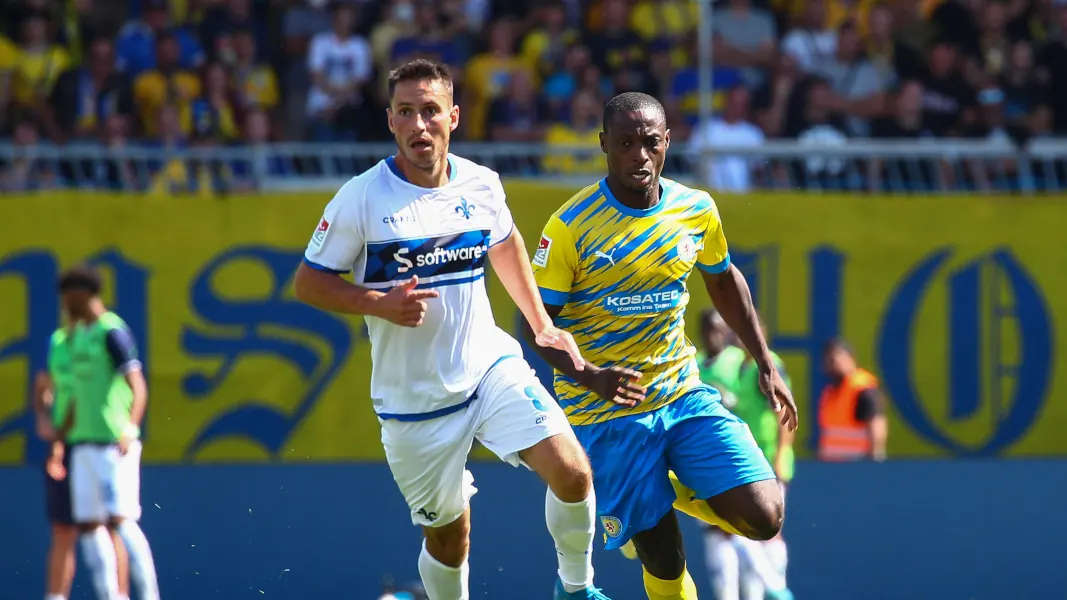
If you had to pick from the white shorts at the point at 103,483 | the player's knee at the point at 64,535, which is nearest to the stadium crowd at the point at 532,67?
the white shorts at the point at 103,483

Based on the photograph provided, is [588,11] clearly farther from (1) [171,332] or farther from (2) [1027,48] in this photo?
(1) [171,332]

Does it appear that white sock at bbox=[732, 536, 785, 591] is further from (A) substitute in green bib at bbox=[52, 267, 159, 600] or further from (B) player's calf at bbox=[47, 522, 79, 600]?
(B) player's calf at bbox=[47, 522, 79, 600]

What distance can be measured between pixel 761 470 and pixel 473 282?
155 centimetres

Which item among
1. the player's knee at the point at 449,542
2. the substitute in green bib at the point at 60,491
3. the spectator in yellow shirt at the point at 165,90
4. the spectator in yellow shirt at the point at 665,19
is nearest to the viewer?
the player's knee at the point at 449,542

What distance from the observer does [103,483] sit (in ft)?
34.7

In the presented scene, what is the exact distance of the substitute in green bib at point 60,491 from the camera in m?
10.3

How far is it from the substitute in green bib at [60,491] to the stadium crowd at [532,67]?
2999mm

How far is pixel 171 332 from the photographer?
41.9 ft

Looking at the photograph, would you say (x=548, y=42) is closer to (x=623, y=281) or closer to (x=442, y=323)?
(x=623, y=281)

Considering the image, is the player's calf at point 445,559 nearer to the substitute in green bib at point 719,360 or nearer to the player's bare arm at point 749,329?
the player's bare arm at point 749,329

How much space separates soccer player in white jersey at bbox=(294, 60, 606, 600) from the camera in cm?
650

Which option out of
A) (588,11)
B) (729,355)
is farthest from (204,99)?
(729,355)

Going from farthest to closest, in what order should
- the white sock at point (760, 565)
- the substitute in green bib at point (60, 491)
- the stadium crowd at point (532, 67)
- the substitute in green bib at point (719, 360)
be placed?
the stadium crowd at point (532, 67)
the substitute in green bib at point (719, 360)
the substitute in green bib at point (60, 491)
the white sock at point (760, 565)

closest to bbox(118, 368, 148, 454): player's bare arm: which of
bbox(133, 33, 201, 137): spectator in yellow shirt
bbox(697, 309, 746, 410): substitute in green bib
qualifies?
bbox(133, 33, 201, 137): spectator in yellow shirt
